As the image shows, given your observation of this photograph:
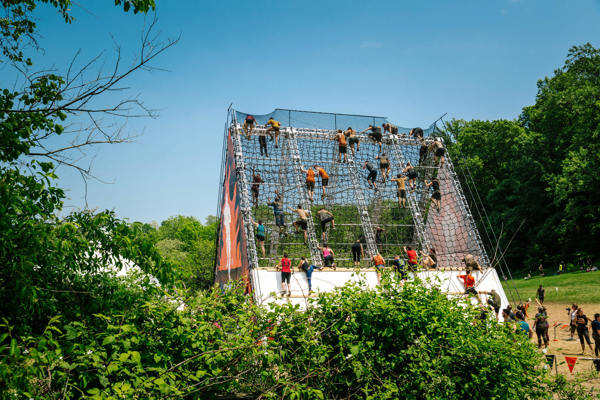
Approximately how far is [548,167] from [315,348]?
40234mm

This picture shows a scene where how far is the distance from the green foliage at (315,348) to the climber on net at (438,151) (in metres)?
13.9

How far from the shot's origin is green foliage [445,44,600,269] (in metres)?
32.6

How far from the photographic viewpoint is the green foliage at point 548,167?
107ft

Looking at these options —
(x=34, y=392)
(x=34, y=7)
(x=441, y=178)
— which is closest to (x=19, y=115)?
(x=34, y=7)

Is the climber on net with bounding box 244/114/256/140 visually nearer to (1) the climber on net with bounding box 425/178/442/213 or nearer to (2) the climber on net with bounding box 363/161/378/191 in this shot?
(2) the climber on net with bounding box 363/161/378/191

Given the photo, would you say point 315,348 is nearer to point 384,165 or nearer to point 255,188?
point 255,188

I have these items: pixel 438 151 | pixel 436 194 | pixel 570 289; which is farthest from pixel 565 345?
pixel 570 289

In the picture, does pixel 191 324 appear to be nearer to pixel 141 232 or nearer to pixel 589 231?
pixel 141 232

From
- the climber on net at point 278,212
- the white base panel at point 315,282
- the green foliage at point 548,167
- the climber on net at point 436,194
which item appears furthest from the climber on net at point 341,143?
the green foliage at point 548,167

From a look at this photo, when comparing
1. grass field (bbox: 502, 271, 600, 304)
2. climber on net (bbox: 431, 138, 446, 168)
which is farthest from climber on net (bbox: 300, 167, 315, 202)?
grass field (bbox: 502, 271, 600, 304)

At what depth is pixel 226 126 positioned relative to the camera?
57.0ft

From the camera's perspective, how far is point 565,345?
531 inches

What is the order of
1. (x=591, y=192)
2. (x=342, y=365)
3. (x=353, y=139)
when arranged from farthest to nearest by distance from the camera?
(x=591, y=192) < (x=353, y=139) < (x=342, y=365)

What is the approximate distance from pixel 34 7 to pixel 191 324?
412cm
